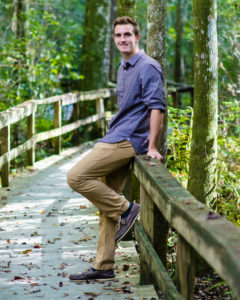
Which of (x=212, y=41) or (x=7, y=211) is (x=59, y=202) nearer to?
(x=7, y=211)

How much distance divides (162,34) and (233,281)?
4.51m

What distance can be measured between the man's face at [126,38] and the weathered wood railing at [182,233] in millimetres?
900

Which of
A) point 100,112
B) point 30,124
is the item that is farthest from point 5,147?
point 100,112

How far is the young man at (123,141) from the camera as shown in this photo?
4191 mm

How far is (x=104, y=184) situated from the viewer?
4309 millimetres

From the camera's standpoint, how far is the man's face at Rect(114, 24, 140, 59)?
4.35m

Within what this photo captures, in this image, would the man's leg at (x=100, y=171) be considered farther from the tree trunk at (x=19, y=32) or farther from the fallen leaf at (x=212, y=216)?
the tree trunk at (x=19, y=32)

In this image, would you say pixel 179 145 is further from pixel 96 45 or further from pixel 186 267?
pixel 96 45

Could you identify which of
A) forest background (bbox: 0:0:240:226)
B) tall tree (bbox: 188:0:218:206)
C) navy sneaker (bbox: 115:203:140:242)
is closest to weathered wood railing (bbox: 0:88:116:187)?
forest background (bbox: 0:0:240:226)

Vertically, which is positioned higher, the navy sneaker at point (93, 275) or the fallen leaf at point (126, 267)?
the navy sneaker at point (93, 275)

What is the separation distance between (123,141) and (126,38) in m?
0.87

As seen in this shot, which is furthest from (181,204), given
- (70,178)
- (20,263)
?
(20,263)

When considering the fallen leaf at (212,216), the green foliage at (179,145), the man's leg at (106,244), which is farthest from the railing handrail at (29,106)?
the fallen leaf at (212,216)

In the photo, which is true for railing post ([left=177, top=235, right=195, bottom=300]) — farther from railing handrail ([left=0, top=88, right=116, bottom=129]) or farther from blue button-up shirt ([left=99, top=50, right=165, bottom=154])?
railing handrail ([left=0, top=88, right=116, bottom=129])
